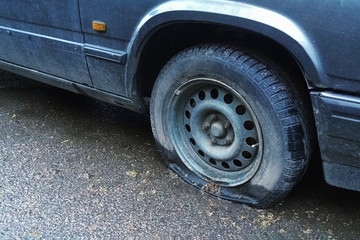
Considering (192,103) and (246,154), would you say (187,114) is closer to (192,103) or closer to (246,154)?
(192,103)

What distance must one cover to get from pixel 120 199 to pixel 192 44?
1.02 metres

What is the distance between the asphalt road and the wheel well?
1.86 ft

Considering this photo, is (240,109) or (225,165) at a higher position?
(240,109)

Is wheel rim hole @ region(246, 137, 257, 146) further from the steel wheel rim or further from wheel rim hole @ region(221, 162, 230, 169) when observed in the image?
wheel rim hole @ region(221, 162, 230, 169)

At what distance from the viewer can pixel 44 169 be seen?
274 cm

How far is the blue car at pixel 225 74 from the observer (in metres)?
1.79

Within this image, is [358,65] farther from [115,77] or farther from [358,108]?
[115,77]

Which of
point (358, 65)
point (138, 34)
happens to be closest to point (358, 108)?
point (358, 65)

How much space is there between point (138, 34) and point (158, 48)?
0.24 m

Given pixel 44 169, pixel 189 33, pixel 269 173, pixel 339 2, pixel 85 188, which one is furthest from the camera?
pixel 44 169

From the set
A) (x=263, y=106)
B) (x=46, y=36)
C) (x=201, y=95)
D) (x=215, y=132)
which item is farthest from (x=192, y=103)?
(x=46, y=36)

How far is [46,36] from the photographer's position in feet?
8.98

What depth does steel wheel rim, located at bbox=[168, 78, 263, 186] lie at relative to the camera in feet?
7.41

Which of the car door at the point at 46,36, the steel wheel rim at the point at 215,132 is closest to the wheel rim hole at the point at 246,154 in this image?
the steel wheel rim at the point at 215,132
